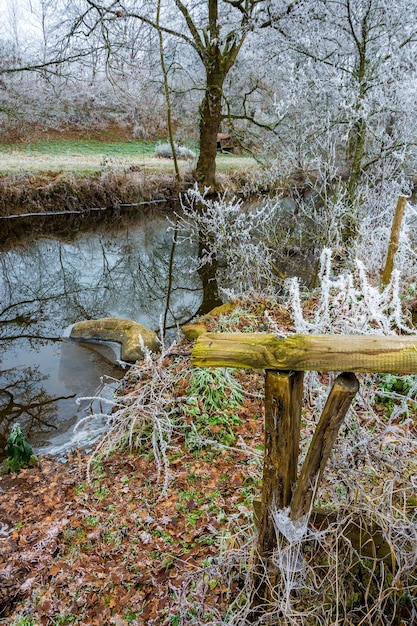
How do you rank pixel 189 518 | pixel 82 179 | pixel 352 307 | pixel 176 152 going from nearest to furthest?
pixel 189 518, pixel 352 307, pixel 82 179, pixel 176 152

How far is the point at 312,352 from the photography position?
172 centimetres

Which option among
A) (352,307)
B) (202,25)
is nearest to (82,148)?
(202,25)

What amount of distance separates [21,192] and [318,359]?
14385 mm

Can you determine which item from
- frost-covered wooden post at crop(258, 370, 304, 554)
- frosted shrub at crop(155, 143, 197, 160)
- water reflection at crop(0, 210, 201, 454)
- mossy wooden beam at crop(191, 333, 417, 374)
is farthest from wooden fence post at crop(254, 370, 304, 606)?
frosted shrub at crop(155, 143, 197, 160)

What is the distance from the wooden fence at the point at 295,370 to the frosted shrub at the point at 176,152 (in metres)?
18.4

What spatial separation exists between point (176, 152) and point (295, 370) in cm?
1911

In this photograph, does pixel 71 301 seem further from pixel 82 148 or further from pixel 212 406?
pixel 82 148

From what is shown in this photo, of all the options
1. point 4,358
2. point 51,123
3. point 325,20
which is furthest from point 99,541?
point 51,123

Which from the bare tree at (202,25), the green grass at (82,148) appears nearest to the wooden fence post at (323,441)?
the bare tree at (202,25)

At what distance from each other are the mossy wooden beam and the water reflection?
14.1 feet

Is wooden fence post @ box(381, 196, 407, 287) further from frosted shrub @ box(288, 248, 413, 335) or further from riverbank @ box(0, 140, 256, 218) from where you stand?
riverbank @ box(0, 140, 256, 218)

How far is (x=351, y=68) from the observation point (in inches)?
302

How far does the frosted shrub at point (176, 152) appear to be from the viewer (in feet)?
63.7

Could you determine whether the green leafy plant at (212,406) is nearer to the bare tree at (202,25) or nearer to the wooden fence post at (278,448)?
the wooden fence post at (278,448)
